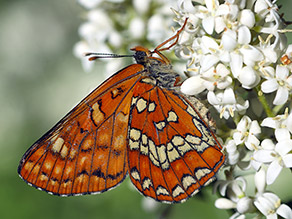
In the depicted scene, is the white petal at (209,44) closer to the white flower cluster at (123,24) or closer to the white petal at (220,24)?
the white petal at (220,24)

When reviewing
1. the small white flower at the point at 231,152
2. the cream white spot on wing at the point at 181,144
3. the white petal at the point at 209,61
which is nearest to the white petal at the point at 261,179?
the small white flower at the point at 231,152

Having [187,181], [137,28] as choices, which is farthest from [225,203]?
[137,28]

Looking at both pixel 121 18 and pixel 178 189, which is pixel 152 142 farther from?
pixel 121 18

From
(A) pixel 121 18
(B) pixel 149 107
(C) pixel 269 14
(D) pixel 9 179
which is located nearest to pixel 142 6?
(A) pixel 121 18

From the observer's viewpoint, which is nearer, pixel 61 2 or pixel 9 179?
pixel 9 179

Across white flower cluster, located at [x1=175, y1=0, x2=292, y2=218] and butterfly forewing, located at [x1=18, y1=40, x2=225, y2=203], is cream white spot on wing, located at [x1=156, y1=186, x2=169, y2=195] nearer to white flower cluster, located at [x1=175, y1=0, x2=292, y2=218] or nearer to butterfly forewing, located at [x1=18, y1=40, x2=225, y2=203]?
butterfly forewing, located at [x1=18, y1=40, x2=225, y2=203]

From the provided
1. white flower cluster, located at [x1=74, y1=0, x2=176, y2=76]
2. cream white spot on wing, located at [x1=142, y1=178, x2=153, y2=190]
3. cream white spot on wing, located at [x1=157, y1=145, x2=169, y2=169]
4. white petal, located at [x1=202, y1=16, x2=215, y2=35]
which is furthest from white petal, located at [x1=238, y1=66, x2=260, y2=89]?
white flower cluster, located at [x1=74, y1=0, x2=176, y2=76]
